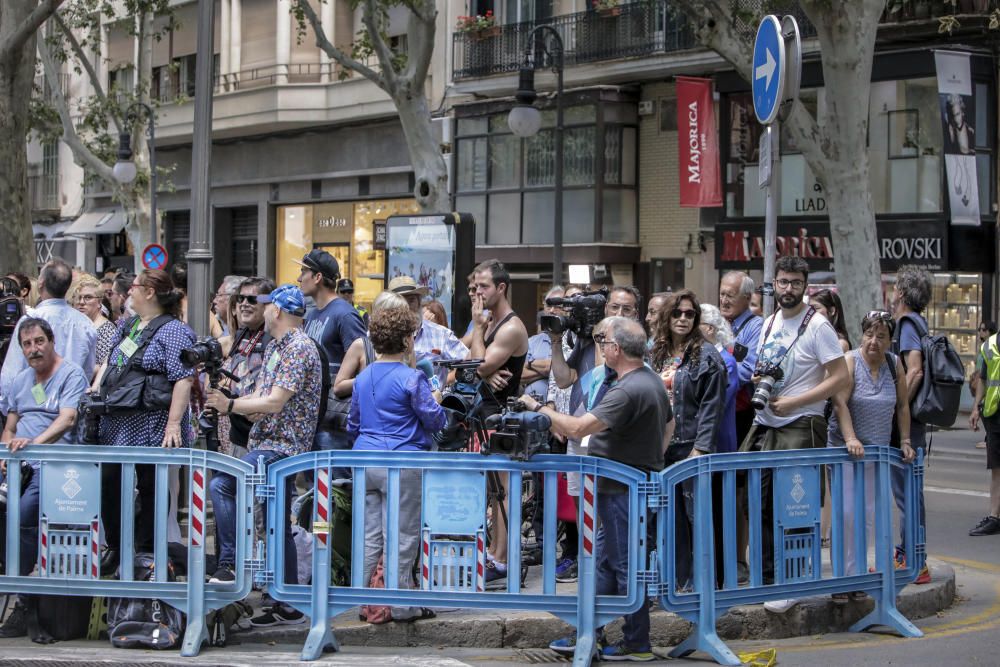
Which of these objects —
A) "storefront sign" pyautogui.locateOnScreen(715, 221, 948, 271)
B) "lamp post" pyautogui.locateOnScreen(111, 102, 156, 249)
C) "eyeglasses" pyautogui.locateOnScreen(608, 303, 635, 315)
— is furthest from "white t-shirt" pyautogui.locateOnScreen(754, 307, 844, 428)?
"lamp post" pyautogui.locateOnScreen(111, 102, 156, 249)

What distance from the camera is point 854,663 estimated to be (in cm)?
699

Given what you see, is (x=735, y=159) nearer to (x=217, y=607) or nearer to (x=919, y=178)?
(x=919, y=178)

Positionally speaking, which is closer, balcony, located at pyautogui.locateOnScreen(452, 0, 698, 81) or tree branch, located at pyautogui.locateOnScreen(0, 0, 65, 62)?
tree branch, located at pyautogui.locateOnScreen(0, 0, 65, 62)

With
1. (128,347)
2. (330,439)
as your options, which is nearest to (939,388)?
(330,439)

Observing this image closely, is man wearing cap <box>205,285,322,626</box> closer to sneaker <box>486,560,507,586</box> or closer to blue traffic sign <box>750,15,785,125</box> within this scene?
sneaker <box>486,560,507,586</box>

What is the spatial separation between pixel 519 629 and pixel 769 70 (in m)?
3.85

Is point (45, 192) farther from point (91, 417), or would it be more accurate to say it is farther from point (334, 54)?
point (91, 417)

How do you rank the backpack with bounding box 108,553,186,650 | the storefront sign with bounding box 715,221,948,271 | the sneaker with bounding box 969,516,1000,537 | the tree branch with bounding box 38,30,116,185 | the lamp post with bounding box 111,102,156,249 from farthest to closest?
1. the tree branch with bounding box 38,30,116,185
2. the lamp post with bounding box 111,102,156,249
3. the storefront sign with bounding box 715,221,948,271
4. the sneaker with bounding box 969,516,1000,537
5. the backpack with bounding box 108,553,186,650

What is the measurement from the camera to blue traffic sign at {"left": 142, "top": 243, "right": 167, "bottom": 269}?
27328mm

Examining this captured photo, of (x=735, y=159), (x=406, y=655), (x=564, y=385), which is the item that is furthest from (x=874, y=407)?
(x=735, y=159)

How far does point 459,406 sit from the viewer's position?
767 cm

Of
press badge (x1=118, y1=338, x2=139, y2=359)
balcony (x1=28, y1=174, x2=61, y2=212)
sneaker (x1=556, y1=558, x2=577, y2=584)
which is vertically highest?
balcony (x1=28, y1=174, x2=61, y2=212)

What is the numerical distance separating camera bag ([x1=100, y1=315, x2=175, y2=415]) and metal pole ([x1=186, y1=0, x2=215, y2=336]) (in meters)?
4.04

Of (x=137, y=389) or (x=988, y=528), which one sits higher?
(x=137, y=389)
